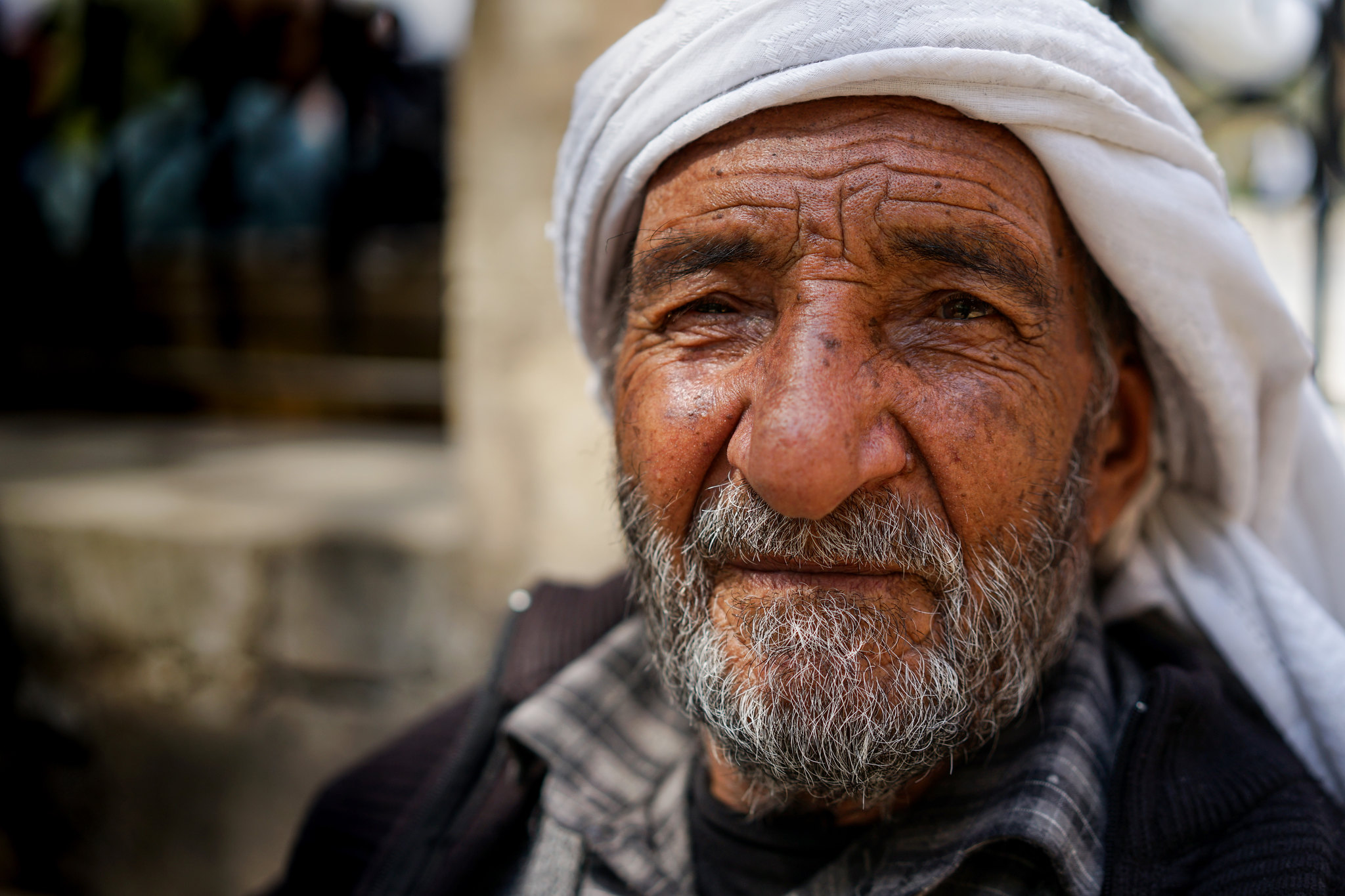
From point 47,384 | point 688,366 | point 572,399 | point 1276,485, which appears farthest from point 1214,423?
point 47,384

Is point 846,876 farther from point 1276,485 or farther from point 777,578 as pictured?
point 1276,485

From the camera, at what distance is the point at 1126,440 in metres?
1.61

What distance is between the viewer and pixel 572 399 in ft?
8.39

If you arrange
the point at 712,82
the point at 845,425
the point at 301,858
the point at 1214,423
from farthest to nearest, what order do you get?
the point at 301,858 < the point at 1214,423 < the point at 712,82 < the point at 845,425

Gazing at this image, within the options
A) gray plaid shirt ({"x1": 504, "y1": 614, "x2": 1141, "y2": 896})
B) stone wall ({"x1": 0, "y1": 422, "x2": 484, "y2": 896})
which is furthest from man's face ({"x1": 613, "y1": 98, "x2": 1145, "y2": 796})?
stone wall ({"x1": 0, "y1": 422, "x2": 484, "y2": 896})

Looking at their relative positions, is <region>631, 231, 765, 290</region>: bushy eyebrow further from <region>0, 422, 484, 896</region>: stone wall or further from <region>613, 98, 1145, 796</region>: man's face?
<region>0, 422, 484, 896</region>: stone wall

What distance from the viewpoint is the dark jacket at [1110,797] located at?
1197mm

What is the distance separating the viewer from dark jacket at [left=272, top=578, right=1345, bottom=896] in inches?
47.1

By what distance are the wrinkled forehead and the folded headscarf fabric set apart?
0.08ft

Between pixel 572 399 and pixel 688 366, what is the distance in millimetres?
1179

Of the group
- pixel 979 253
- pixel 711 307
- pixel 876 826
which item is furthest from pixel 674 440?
pixel 876 826

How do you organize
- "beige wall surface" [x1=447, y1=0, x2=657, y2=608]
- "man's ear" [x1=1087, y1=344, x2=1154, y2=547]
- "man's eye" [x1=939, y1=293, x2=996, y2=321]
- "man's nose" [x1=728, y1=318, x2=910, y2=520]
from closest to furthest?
"man's nose" [x1=728, y1=318, x2=910, y2=520]
"man's eye" [x1=939, y1=293, x2=996, y2=321]
"man's ear" [x1=1087, y1=344, x2=1154, y2=547]
"beige wall surface" [x1=447, y1=0, x2=657, y2=608]

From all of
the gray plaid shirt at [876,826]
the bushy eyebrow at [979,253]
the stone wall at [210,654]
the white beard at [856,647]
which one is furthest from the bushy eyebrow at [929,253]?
the stone wall at [210,654]

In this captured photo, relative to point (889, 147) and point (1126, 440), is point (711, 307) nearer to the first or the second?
point (889, 147)
